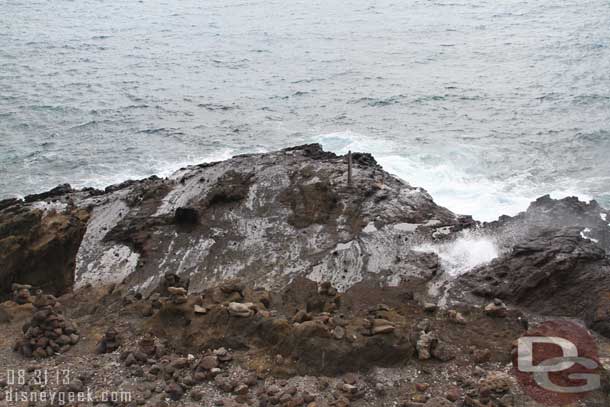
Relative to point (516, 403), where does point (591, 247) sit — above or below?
above

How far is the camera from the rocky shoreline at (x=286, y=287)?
434 inches

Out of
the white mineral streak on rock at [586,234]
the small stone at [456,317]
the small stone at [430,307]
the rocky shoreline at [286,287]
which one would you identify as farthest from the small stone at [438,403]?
the white mineral streak on rock at [586,234]

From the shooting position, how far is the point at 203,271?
1556 cm

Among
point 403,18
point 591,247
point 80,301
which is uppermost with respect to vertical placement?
point 403,18

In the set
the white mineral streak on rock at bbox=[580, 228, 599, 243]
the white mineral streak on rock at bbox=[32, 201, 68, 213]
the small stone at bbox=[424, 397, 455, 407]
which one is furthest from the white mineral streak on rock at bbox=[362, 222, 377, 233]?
the white mineral streak on rock at bbox=[32, 201, 68, 213]

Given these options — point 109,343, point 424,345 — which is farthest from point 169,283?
point 424,345

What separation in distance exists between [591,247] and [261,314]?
7976mm

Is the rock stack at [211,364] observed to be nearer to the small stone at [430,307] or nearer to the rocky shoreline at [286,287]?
the rocky shoreline at [286,287]

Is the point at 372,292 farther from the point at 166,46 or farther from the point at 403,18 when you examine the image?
the point at 403,18

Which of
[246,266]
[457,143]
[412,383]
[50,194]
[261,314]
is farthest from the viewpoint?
[457,143]

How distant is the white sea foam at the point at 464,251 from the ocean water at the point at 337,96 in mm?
6786

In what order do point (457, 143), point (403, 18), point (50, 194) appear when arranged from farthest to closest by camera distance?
point (403, 18)
point (457, 143)
point (50, 194)

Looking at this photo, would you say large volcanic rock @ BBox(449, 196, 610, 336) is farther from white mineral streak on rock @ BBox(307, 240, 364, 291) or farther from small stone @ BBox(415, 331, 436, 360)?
white mineral streak on rock @ BBox(307, 240, 364, 291)

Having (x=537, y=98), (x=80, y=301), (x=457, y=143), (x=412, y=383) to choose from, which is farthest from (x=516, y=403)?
(x=537, y=98)
